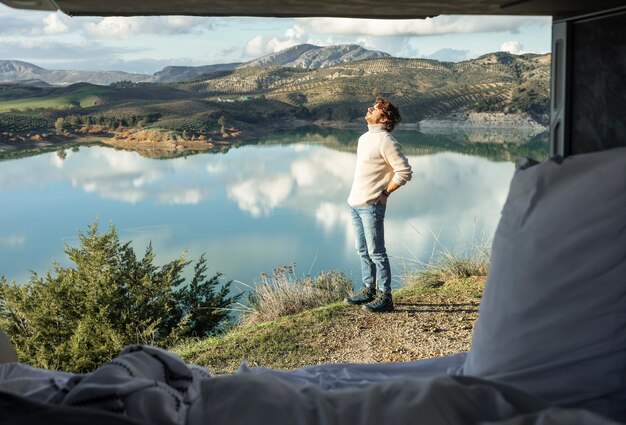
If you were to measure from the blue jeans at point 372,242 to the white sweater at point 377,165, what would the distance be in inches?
3.5

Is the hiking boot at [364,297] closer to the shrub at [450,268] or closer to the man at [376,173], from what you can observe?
the man at [376,173]

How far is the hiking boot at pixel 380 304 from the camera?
583cm

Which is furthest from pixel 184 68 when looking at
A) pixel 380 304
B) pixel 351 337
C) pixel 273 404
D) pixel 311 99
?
pixel 273 404

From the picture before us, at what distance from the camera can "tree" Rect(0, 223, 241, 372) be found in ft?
24.2

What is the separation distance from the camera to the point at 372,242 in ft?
18.0

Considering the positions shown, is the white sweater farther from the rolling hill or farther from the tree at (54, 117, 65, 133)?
the tree at (54, 117, 65, 133)

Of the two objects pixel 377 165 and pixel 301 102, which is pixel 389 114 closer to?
pixel 377 165

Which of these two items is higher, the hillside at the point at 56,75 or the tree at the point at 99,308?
the hillside at the point at 56,75

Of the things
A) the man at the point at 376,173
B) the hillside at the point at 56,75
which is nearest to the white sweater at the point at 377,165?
the man at the point at 376,173

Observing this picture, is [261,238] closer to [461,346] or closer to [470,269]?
[470,269]

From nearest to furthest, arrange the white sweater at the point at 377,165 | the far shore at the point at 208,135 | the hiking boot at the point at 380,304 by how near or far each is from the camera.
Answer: the white sweater at the point at 377,165 → the hiking boot at the point at 380,304 → the far shore at the point at 208,135

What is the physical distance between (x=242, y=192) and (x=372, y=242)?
13263mm

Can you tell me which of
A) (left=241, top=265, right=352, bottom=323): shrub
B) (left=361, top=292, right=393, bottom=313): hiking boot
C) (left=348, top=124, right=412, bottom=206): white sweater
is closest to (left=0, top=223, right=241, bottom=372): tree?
(left=241, top=265, right=352, bottom=323): shrub

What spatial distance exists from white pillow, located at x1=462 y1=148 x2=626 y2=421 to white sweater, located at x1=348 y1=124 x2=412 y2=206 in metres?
3.17
